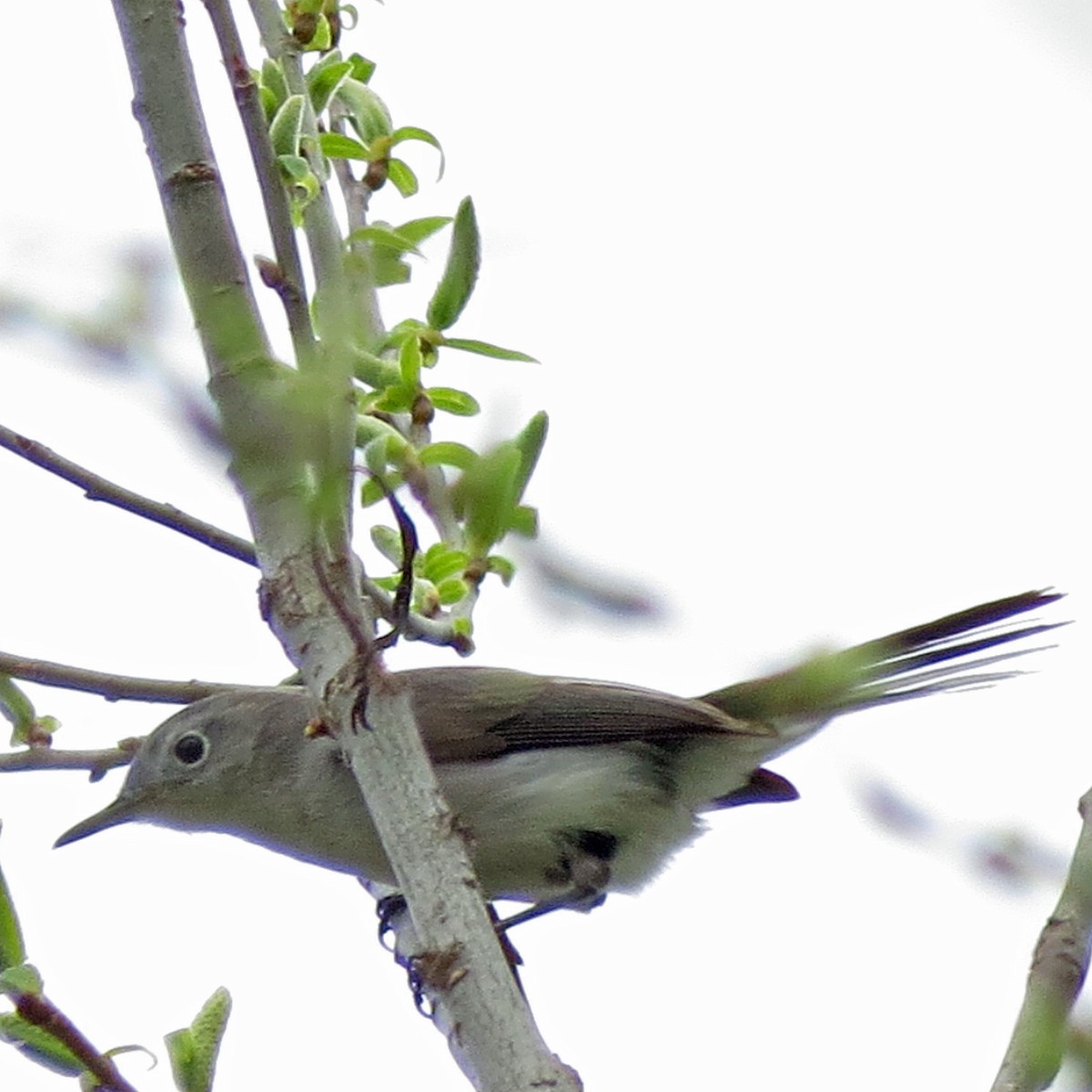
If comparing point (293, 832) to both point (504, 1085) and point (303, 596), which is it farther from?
point (504, 1085)

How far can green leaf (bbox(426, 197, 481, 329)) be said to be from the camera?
297cm

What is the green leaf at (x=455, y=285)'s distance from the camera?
297 cm

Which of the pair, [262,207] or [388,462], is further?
[388,462]

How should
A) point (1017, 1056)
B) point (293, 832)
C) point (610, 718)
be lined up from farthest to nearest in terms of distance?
1. point (610, 718)
2. point (293, 832)
3. point (1017, 1056)

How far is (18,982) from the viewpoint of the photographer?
2010 millimetres

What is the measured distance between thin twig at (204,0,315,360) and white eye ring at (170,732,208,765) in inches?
103

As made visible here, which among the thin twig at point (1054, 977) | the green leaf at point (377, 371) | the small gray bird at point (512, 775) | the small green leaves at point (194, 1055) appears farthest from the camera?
the small gray bird at point (512, 775)

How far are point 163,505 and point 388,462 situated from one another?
1.77ft

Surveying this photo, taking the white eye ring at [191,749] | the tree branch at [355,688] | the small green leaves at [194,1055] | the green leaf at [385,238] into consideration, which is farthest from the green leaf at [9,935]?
the white eye ring at [191,749]

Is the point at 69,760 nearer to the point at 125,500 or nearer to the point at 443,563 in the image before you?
the point at 125,500

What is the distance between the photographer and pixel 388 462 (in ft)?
8.91

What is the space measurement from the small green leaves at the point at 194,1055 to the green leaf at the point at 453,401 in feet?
4.13

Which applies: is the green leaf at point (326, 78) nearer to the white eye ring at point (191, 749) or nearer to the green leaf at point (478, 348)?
the green leaf at point (478, 348)

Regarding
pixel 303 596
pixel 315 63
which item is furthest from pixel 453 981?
pixel 315 63
